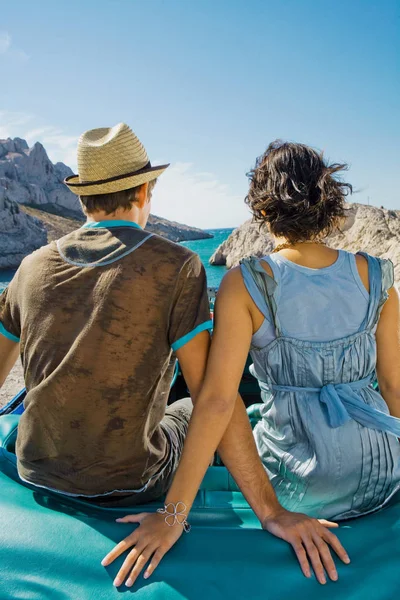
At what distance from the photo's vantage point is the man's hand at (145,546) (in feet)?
4.50

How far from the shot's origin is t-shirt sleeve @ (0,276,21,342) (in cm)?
197

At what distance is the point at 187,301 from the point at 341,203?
0.86 m

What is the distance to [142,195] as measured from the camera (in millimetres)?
1995

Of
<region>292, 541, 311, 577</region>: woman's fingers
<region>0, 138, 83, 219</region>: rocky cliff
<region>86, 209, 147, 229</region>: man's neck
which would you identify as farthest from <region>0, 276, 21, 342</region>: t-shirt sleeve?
<region>0, 138, 83, 219</region>: rocky cliff

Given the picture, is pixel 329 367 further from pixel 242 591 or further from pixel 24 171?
pixel 24 171

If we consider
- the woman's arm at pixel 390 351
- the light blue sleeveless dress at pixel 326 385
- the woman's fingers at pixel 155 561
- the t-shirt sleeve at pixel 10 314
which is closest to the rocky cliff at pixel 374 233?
the woman's arm at pixel 390 351

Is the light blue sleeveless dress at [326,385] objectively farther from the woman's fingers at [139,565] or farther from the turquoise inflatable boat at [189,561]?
the woman's fingers at [139,565]

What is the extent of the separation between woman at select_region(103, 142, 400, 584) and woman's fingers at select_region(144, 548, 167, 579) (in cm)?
15

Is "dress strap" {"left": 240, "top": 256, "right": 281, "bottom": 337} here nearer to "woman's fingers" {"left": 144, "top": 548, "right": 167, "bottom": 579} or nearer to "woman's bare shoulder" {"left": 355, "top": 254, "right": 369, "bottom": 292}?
"woman's bare shoulder" {"left": 355, "top": 254, "right": 369, "bottom": 292}

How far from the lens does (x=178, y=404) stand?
2.81 metres

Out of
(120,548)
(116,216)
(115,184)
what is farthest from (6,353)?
(120,548)

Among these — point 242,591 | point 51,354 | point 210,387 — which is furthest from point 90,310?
point 242,591

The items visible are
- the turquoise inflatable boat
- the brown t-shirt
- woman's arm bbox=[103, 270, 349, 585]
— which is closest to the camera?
the turquoise inflatable boat

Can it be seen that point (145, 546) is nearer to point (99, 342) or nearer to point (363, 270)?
point (99, 342)
